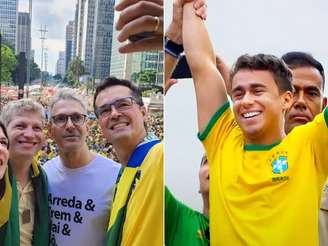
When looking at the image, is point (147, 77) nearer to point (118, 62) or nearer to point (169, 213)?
point (118, 62)

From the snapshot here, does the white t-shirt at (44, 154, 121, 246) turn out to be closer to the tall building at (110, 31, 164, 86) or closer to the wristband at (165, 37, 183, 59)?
the tall building at (110, 31, 164, 86)

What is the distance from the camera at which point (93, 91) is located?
5.46 feet

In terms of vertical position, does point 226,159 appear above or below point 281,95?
below

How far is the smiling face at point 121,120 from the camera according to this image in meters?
1.67

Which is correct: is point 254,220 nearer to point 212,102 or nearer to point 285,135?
point 285,135

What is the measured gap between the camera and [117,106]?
5.55ft

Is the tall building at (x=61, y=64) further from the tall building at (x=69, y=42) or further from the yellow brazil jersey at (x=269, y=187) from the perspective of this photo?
the yellow brazil jersey at (x=269, y=187)

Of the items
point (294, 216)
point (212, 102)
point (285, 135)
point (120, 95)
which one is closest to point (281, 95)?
point (285, 135)

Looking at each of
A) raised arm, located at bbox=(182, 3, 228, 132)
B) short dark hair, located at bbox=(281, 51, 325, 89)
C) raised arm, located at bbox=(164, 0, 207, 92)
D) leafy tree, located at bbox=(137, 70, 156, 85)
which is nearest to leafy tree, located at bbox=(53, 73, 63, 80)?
leafy tree, located at bbox=(137, 70, 156, 85)

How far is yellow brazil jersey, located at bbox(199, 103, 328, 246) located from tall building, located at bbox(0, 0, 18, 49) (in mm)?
788

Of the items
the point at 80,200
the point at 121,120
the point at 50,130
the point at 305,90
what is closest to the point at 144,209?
the point at 80,200

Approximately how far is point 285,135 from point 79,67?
817 millimetres

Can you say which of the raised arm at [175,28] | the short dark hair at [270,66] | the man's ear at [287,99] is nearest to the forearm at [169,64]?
the raised arm at [175,28]

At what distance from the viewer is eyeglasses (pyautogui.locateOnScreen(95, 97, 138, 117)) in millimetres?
1675
